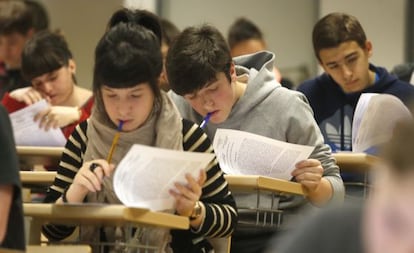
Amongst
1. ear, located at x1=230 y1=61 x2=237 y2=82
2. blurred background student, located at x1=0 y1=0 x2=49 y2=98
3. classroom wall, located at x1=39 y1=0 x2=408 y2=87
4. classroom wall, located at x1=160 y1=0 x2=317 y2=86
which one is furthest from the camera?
classroom wall, located at x1=160 y1=0 x2=317 y2=86

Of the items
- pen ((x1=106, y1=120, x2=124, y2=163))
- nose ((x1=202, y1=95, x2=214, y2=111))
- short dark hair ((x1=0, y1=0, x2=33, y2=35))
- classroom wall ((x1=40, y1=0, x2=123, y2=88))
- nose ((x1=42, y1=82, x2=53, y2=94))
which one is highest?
pen ((x1=106, y1=120, x2=124, y2=163))

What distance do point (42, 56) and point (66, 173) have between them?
1.59 m

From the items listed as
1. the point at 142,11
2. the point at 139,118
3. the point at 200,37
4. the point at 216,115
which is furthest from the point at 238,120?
the point at 139,118

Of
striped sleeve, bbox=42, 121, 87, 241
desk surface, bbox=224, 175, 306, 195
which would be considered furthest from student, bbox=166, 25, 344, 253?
striped sleeve, bbox=42, 121, 87, 241

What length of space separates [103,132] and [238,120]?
754 millimetres

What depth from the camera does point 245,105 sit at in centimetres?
296

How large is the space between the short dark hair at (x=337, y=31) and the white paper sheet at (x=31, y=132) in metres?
1.15

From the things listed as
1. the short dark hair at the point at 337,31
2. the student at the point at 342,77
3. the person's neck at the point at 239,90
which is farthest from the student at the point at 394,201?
the short dark hair at the point at 337,31

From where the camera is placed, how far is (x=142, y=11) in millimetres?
2641

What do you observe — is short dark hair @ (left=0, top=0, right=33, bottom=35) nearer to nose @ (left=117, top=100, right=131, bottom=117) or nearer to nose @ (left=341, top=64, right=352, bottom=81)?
nose @ (left=341, top=64, right=352, bottom=81)

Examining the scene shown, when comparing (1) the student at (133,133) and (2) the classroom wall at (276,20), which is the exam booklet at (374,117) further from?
(2) the classroom wall at (276,20)

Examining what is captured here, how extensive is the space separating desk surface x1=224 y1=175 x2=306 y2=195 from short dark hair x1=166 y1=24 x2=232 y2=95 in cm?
40

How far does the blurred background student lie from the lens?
4566 mm

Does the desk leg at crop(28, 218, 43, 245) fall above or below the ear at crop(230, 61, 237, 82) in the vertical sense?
below
